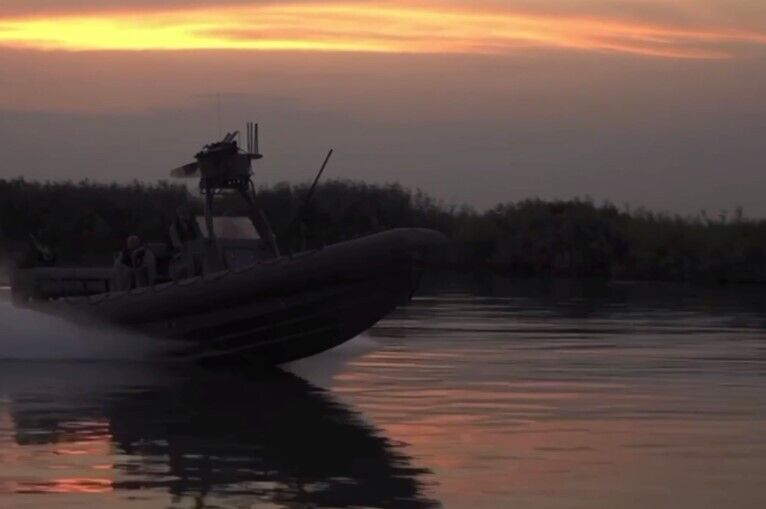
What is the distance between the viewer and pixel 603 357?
2122cm

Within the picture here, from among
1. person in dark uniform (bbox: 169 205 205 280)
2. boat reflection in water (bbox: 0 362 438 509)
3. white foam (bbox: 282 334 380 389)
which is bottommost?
boat reflection in water (bbox: 0 362 438 509)

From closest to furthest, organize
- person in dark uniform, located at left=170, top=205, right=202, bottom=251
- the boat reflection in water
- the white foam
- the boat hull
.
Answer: the boat reflection in water, the white foam, the boat hull, person in dark uniform, located at left=170, top=205, right=202, bottom=251

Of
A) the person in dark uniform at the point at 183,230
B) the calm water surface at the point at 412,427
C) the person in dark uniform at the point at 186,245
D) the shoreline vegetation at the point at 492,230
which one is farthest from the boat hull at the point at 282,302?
the shoreline vegetation at the point at 492,230

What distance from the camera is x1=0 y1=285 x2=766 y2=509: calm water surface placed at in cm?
1166

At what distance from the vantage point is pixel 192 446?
13.7 metres

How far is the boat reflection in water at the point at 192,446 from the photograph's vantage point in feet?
38.0

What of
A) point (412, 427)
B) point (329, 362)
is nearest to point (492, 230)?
point (329, 362)

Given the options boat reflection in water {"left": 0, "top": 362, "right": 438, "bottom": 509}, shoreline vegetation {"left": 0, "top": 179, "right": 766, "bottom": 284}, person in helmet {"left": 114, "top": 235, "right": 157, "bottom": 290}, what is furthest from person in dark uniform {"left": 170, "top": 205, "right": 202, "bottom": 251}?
shoreline vegetation {"left": 0, "top": 179, "right": 766, "bottom": 284}

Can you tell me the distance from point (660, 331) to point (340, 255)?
6.74 metres

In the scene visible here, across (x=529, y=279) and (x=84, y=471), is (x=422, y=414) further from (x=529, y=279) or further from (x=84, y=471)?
(x=529, y=279)

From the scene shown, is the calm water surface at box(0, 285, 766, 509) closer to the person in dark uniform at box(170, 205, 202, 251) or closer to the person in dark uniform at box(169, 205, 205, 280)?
the person in dark uniform at box(169, 205, 205, 280)

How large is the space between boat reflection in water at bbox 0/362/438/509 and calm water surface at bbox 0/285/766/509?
23 mm

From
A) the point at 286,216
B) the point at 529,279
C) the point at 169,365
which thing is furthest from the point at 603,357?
the point at 286,216

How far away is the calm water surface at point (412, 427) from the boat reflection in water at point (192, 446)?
0.02 m
